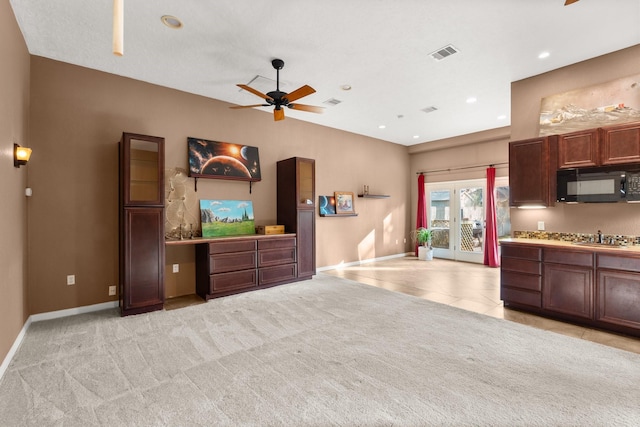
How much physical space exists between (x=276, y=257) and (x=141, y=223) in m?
2.23

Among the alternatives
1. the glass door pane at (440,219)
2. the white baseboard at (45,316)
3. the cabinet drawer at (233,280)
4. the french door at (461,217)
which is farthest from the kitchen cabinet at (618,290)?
the white baseboard at (45,316)

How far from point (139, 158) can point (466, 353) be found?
454cm

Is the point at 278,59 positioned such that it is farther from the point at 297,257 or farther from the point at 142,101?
the point at 297,257

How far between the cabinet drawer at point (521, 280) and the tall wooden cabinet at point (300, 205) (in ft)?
10.8

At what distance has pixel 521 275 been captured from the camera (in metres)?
3.99

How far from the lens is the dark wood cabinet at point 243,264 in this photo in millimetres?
4637

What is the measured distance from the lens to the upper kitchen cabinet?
13.1ft

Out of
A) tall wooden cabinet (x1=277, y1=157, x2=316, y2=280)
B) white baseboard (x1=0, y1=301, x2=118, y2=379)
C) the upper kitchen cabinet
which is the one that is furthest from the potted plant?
white baseboard (x1=0, y1=301, x2=118, y2=379)

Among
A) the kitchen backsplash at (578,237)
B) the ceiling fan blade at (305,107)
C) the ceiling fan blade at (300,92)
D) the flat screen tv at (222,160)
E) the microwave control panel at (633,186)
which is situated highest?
the ceiling fan blade at (300,92)

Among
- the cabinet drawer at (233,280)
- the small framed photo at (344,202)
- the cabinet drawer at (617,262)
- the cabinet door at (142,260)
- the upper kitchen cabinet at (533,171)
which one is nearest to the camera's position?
the cabinet drawer at (617,262)

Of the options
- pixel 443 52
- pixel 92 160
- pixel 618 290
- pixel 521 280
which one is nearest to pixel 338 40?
pixel 443 52

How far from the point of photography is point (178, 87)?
15.6 ft

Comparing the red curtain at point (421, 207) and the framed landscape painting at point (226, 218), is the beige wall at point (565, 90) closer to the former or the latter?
the red curtain at point (421, 207)

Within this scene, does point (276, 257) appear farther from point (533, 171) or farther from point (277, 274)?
point (533, 171)
